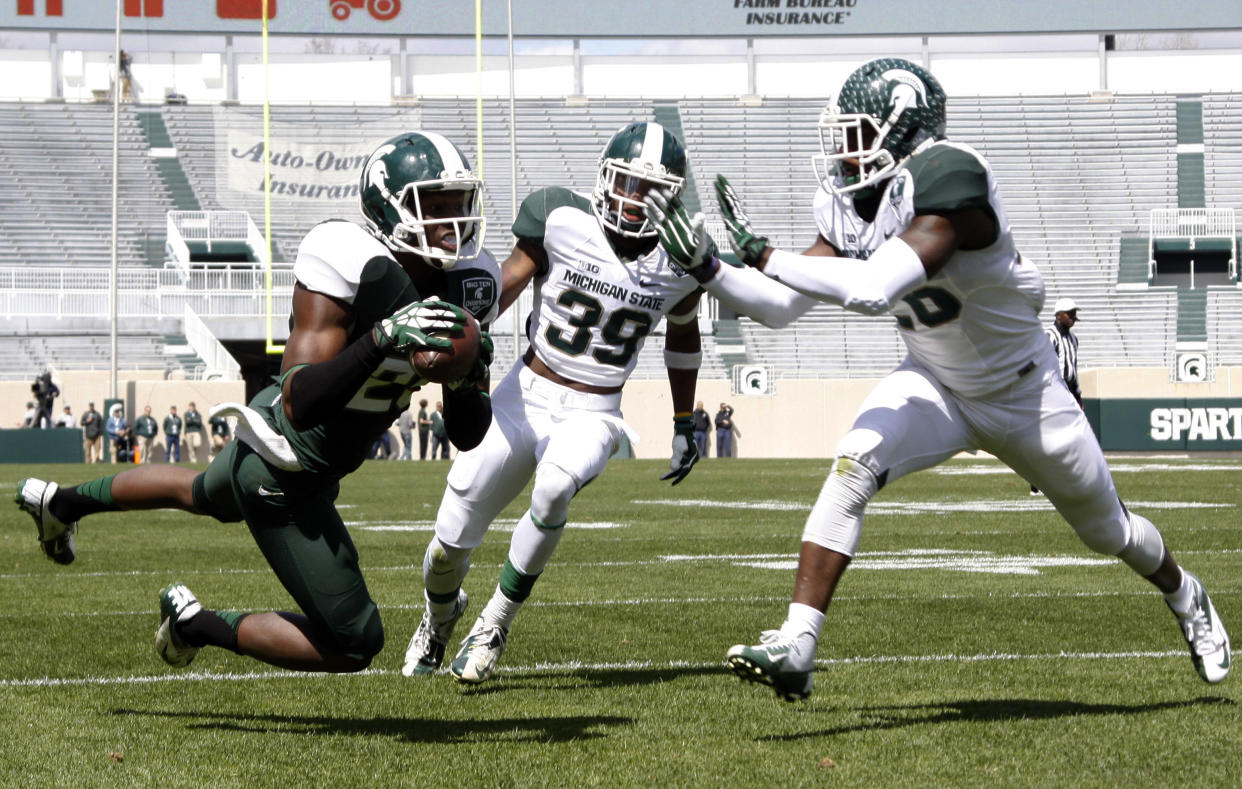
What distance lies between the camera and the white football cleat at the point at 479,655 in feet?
16.3

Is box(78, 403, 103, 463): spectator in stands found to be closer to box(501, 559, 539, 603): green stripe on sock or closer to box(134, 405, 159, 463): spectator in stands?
box(134, 405, 159, 463): spectator in stands

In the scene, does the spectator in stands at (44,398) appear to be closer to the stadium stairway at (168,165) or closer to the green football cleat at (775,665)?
the stadium stairway at (168,165)

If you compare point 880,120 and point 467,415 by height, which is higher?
point 880,120

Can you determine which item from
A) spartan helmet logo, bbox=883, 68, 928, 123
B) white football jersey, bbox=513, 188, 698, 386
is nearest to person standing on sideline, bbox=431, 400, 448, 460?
white football jersey, bbox=513, 188, 698, 386

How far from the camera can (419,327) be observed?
3.70 meters

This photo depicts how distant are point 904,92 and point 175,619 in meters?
2.54

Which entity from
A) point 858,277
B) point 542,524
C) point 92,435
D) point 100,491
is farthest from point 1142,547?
point 92,435

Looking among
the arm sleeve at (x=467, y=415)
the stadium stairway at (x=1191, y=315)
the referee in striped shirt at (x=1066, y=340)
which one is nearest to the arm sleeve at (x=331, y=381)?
the arm sleeve at (x=467, y=415)

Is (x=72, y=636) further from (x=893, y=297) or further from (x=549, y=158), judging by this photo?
(x=549, y=158)

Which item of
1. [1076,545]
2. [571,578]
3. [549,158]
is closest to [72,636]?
[571,578]

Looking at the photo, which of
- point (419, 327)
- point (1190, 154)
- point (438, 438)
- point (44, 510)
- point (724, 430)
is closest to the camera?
point (419, 327)

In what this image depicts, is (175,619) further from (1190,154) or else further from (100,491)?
(1190,154)

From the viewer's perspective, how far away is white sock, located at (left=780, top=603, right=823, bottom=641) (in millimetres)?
4043

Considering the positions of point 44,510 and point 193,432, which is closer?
point 44,510
